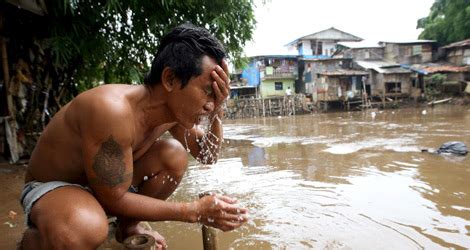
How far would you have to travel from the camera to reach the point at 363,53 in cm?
2930

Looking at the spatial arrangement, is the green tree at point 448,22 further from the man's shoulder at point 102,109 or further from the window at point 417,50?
the man's shoulder at point 102,109

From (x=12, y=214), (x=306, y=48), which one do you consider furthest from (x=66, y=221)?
(x=306, y=48)

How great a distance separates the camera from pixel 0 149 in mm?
5461

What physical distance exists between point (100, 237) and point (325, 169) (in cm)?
423

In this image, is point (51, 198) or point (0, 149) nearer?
point (51, 198)

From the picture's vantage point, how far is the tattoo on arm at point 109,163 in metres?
1.54

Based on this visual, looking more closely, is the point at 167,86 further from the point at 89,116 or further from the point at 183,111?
the point at 89,116

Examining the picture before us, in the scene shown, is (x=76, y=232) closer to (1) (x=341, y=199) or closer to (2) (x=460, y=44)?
(1) (x=341, y=199)

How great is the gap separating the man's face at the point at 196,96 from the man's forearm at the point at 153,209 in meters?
0.42

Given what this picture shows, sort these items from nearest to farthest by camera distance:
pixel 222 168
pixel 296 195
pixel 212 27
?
pixel 296 195
pixel 222 168
pixel 212 27

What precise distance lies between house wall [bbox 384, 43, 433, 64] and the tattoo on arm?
102 ft

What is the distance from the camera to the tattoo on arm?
154 cm

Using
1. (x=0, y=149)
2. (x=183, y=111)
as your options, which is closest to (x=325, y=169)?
(x=183, y=111)

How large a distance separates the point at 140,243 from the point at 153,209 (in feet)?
0.51
